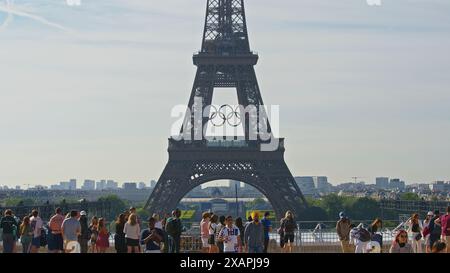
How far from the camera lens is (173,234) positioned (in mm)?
21812

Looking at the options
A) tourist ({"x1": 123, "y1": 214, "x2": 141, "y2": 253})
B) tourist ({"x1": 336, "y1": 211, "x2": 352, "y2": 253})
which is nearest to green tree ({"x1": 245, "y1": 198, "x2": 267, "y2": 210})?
tourist ({"x1": 336, "y1": 211, "x2": 352, "y2": 253})

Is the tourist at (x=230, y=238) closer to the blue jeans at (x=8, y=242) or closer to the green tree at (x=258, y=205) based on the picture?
the blue jeans at (x=8, y=242)

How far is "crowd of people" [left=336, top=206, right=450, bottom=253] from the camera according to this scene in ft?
62.9

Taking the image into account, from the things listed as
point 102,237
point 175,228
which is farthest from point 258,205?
point 102,237

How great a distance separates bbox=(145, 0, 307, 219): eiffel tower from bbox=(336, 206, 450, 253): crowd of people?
50.9 metres

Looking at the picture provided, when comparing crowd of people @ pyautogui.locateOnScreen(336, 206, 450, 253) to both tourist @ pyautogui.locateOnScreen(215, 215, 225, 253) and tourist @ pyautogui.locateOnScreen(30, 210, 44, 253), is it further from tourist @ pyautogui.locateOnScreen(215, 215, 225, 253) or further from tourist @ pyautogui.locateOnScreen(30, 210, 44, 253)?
tourist @ pyautogui.locateOnScreen(30, 210, 44, 253)

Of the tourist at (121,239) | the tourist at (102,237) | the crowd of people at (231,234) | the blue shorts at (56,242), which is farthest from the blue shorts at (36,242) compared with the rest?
the crowd of people at (231,234)

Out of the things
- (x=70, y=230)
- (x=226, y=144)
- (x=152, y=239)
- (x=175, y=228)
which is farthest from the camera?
(x=226, y=144)

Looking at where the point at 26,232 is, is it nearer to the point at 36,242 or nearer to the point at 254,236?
the point at 36,242

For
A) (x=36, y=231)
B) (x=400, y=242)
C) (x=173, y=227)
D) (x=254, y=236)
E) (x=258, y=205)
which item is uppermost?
(x=258, y=205)

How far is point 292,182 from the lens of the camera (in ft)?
248

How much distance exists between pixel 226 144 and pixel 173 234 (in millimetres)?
56541
